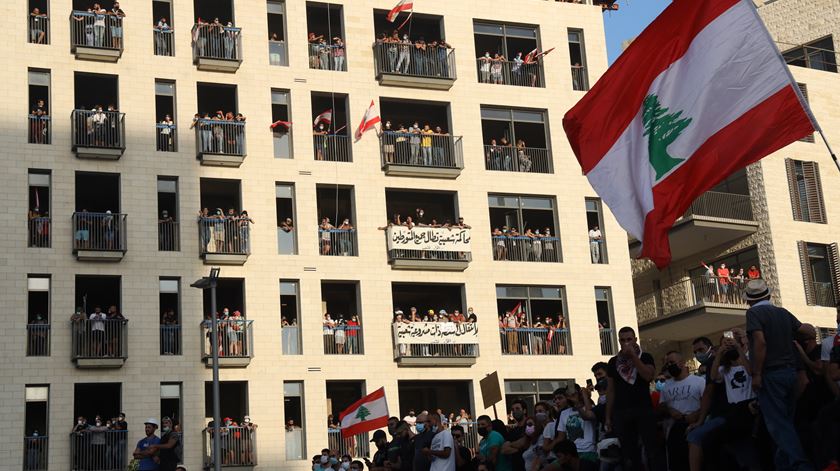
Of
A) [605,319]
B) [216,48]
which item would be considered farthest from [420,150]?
[605,319]

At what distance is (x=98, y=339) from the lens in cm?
4166

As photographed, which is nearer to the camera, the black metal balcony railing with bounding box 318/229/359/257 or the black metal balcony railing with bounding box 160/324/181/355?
the black metal balcony railing with bounding box 160/324/181/355

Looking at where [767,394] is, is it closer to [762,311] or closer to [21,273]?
[762,311]

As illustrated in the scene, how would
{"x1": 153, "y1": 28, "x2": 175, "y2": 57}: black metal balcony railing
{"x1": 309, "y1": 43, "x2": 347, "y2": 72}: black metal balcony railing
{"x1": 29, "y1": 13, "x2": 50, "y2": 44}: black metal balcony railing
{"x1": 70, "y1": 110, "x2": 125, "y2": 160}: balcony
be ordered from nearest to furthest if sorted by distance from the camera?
{"x1": 70, "y1": 110, "x2": 125, "y2": 160}: balcony, {"x1": 29, "y1": 13, "x2": 50, "y2": 44}: black metal balcony railing, {"x1": 153, "y1": 28, "x2": 175, "y2": 57}: black metal balcony railing, {"x1": 309, "y1": 43, "x2": 347, "y2": 72}: black metal balcony railing

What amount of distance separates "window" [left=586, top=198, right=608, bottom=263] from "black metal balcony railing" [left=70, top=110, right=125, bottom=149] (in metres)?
17.3

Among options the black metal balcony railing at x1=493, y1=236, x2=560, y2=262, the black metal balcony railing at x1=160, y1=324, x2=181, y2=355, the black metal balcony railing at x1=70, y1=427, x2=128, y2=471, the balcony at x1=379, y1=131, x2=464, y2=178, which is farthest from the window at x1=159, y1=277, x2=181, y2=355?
the black metal balcony railing at x1=493, y1=236, x2=560, y2=262

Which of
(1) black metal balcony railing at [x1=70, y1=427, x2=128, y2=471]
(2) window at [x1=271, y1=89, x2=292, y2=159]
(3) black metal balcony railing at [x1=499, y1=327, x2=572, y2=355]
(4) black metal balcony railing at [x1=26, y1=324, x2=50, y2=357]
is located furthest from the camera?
(3) black metal balcony railing at [x1=499, y1=327, x2=572, y2=355]

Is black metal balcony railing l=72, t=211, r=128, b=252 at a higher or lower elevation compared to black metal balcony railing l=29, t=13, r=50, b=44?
lower

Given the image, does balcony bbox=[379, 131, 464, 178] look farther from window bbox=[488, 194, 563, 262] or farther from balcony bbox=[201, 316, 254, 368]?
balcony bbox=[201, 316, 254, 368]

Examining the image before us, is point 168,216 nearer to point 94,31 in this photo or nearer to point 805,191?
point 94,31

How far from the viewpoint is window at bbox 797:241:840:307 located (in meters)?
52.0

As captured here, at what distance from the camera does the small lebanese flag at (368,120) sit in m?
46.6

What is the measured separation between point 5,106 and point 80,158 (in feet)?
9.28

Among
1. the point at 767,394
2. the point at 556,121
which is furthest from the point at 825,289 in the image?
the point at 767,394
